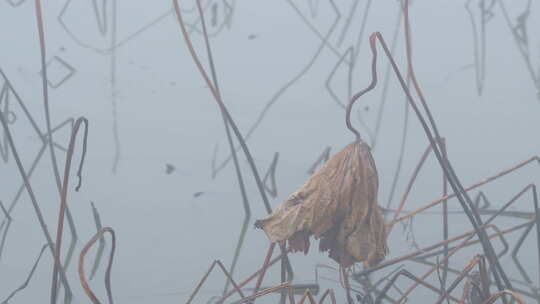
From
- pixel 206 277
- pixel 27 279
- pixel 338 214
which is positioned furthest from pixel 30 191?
pixel 338 214

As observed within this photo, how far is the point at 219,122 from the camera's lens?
1.90 ft

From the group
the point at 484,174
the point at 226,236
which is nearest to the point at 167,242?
the point at 226,236

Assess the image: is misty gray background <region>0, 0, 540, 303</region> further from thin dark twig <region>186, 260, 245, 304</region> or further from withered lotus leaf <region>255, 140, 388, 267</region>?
withered lotus leaf <region>255, 140, 388, 267</region>

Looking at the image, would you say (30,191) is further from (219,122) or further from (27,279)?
(219,122)

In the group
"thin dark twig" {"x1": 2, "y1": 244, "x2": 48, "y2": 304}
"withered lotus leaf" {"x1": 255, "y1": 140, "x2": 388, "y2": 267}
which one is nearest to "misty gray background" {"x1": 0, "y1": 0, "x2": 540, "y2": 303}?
"thin dark twig" {"x1": 2, "y1": 244, "x2": 48, "y2": 304}

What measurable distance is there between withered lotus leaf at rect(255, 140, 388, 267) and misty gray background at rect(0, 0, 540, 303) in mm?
166

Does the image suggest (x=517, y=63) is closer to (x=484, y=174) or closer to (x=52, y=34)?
(x=484, y=174)

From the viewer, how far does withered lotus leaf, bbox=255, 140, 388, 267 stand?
41 centimetres

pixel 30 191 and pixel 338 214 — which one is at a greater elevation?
pixel 30 191

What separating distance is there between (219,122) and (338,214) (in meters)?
0.21

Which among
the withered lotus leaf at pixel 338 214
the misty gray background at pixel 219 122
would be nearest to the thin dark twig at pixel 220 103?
the misty gray background at pixel 219 122

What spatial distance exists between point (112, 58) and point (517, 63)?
419 mm

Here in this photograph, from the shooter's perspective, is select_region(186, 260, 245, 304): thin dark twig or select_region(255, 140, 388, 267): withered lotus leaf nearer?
select_region(255, 140, 388, 267): withered lotus leaf

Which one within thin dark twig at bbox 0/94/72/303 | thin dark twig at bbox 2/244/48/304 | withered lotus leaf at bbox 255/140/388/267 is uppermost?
thin dark twig at bbox 0/94/72/303
